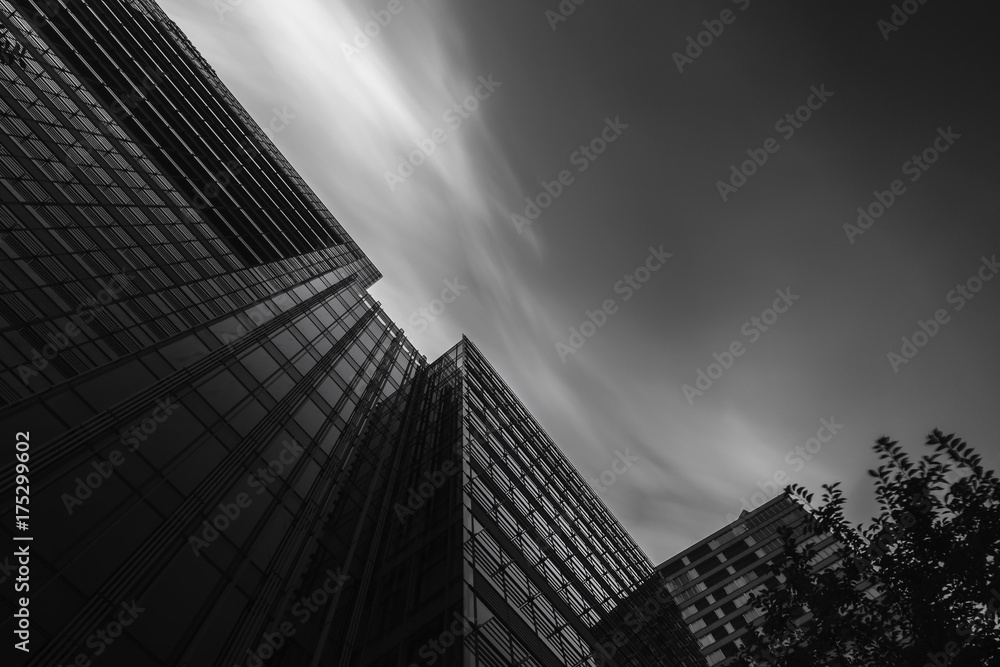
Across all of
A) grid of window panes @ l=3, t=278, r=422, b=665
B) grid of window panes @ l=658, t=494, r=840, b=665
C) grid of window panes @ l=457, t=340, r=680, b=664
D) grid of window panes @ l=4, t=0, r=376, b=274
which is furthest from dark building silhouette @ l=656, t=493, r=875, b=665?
grid of window panes @ l=3, t=278, r=422, b=665

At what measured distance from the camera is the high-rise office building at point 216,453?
11.2 metres

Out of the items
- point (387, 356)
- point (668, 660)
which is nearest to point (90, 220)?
point (387, 356)

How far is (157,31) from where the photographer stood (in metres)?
40.1

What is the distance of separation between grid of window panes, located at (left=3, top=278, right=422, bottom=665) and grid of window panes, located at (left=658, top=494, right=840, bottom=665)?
165 ft

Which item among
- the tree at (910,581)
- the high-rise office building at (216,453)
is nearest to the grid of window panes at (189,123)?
the high-rise office building at (216,453)

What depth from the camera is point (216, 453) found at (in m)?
15.1

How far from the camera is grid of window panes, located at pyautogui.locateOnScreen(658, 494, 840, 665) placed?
184 ft

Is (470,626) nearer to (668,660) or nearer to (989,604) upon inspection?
(989,604)

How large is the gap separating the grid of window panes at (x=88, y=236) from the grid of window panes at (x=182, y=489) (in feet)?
3.56

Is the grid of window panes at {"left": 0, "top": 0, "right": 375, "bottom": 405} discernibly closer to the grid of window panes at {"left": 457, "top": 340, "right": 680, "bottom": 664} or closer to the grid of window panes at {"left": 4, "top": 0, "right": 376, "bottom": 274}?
the grid of window panes at {"left": 4, "top": 0, "right": 376, "bottom": 274}

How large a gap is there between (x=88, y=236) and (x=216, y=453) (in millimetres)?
7904

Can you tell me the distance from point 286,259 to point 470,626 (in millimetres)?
26528

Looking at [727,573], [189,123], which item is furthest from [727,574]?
[189,123]

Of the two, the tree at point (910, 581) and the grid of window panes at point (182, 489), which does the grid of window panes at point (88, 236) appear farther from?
the tree at point (910, 581)
